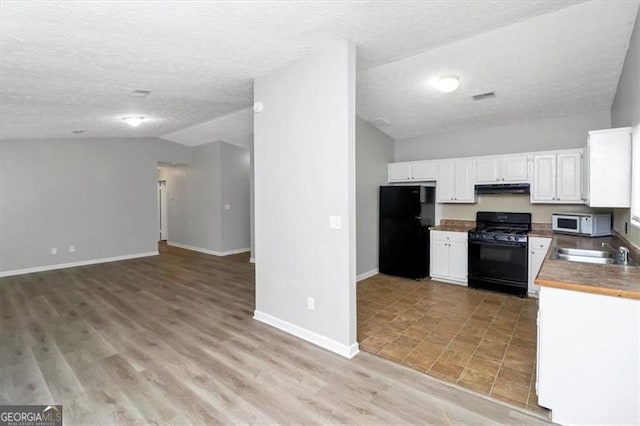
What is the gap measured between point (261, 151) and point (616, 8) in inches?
128

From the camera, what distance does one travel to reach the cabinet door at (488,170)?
475 cm

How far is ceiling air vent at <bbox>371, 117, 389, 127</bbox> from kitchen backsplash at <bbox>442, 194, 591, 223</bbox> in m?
1.76

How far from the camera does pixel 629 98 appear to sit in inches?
110

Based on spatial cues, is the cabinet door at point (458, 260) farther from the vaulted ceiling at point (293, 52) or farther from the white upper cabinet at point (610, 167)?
the white upper cabinet at point (610, 167)

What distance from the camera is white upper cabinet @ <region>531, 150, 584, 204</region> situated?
13.5 ft

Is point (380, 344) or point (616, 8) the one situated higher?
point (616, 8)

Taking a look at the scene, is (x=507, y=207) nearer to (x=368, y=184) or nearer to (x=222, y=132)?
(x=368, y=184)

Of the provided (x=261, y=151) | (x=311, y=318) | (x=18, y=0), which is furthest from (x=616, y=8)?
(x=18, y=0)

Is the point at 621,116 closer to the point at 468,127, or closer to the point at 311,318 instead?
the point at 468,127

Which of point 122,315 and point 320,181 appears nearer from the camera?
point 320,181

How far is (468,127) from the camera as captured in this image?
17.2 feet

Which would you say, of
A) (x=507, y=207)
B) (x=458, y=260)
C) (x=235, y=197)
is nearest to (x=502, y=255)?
(x=458, y=260)

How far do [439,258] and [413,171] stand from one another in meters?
1.54

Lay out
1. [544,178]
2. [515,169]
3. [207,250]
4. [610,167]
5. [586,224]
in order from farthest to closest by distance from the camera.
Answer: [207,250], [515,169], [544,178], [586,224], [610,167]
